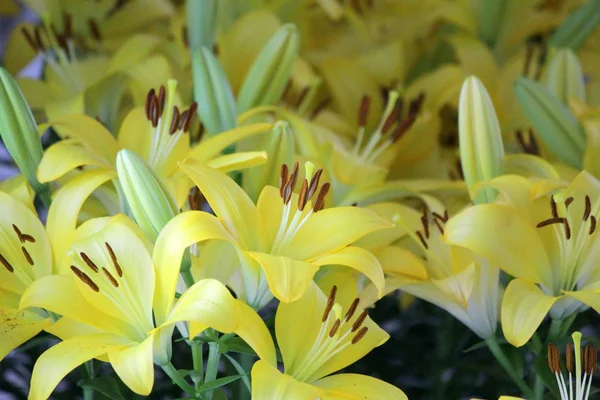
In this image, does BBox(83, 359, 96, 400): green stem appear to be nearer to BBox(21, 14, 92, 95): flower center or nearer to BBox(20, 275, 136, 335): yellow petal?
BBox(20, 275, 136, 335): yellow petal

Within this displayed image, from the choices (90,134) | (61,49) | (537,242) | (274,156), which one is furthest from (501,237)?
(61,49)

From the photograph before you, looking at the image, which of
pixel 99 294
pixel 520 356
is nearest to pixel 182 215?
pixel 99 294

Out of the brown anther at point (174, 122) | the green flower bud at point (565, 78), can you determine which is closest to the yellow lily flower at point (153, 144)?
the brown anther at point (174, 122)

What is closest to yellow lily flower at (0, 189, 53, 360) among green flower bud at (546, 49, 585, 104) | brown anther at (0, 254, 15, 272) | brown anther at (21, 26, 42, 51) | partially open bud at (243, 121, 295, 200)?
brown anther at (0, 254, 15, 272)

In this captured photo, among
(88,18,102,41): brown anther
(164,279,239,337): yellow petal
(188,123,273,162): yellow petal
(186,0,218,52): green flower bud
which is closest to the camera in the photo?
(164,279,239,337): yellow petal

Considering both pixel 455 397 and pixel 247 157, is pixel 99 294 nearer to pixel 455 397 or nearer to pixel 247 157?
pixel 247 157

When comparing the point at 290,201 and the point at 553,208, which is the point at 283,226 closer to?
the point at 290,201
